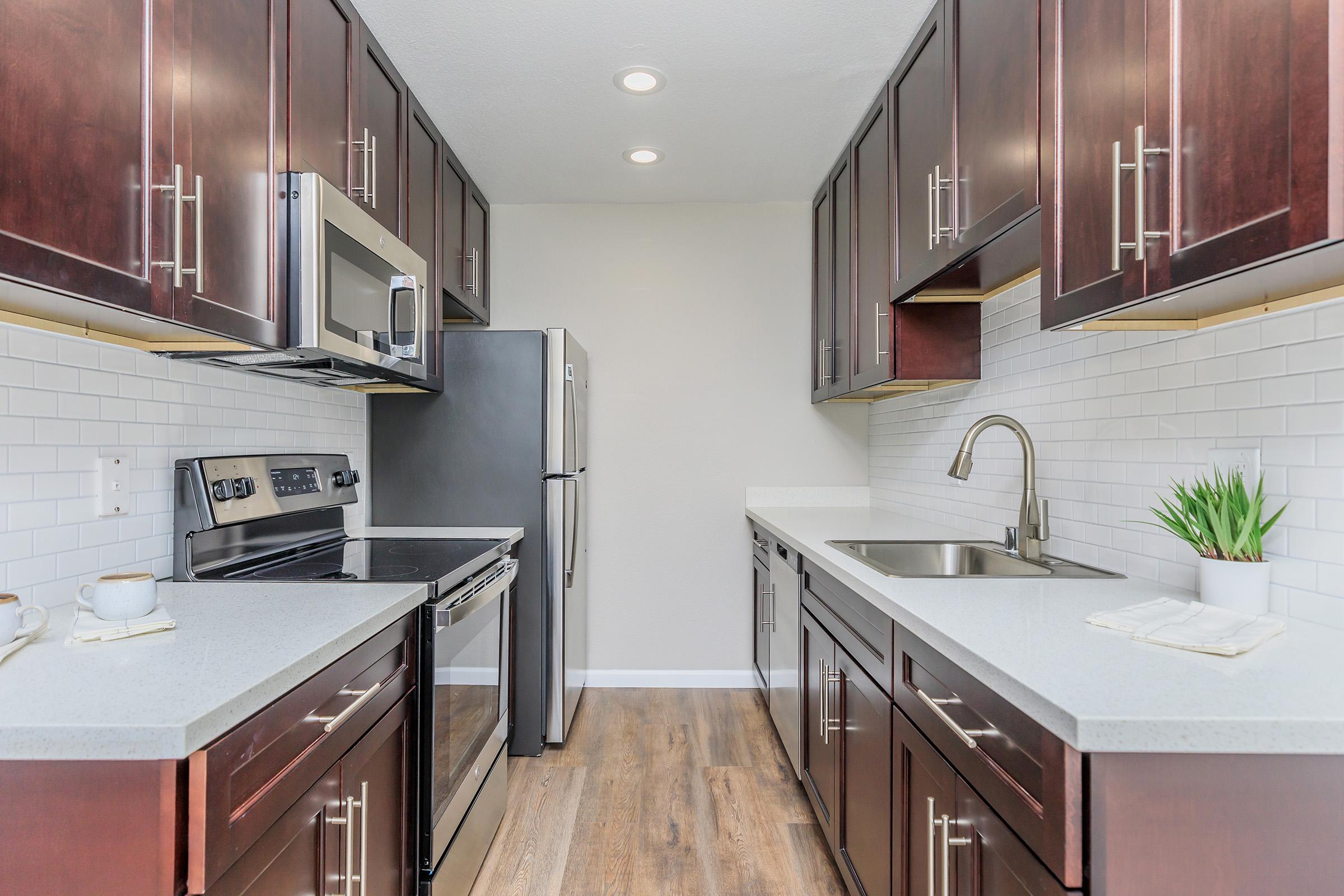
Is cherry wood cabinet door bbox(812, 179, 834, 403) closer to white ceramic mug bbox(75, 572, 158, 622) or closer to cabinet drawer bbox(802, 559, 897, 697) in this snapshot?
cabinet drawer bbox(802, 559, 897, 697)

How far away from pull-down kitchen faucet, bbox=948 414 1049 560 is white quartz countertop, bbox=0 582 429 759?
4.59 feet

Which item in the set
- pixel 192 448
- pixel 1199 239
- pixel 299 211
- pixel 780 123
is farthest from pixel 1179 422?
pixel 192 448

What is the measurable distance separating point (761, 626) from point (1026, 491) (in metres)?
1.66

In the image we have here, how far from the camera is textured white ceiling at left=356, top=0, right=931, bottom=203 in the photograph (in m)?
1.94

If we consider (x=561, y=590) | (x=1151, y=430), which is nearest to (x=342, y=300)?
(x=561, y=590)

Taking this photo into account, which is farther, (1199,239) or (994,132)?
(994,132)

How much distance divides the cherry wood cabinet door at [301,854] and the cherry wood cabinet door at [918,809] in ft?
3.31

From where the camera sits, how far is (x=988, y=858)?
1006 millimetres

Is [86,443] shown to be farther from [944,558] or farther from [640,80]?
[944,558]

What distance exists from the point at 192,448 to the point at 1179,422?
2281 millimetres

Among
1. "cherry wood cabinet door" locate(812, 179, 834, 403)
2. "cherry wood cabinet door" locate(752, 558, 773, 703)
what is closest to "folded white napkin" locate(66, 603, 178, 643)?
"cherry wood cabinet door" locate(752, 558, 773, 703)

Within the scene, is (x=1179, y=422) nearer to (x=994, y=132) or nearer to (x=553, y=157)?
(x=994, y=132)

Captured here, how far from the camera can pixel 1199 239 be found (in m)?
0.98

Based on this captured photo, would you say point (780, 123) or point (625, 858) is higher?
point (780, 123)
